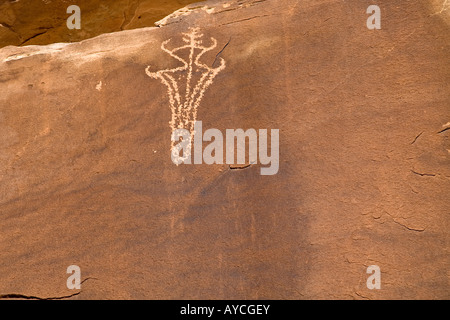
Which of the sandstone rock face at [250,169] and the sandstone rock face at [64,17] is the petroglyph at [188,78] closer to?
the sandstone rock face at [250,169]

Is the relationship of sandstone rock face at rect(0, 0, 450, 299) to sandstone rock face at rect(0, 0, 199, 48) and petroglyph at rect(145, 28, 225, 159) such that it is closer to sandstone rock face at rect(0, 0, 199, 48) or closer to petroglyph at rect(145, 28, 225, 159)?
petroglyph at rect(145, 28, 225, 159)

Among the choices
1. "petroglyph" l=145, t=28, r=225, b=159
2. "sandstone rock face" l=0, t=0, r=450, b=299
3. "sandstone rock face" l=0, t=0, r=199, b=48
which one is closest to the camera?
"sandstone rock face" l=0, t=0, r=450, b=299

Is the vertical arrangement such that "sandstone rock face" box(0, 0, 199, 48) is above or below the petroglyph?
above

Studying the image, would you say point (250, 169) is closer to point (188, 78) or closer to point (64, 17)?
point (188, 78)

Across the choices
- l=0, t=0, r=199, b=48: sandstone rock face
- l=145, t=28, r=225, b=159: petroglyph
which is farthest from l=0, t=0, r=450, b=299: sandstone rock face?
l=0, t=0, r=199, b=48: sandstone rock face

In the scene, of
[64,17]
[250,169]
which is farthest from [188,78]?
[64,17]

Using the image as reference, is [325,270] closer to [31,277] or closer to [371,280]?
[371,280]
